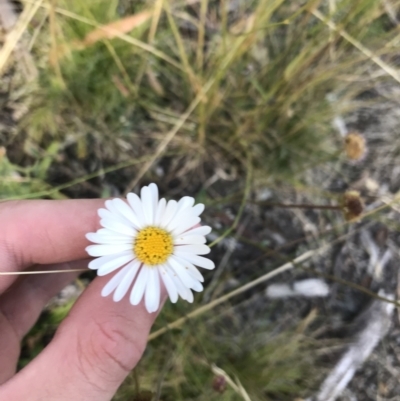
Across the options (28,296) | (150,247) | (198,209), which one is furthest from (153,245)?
(28,296)

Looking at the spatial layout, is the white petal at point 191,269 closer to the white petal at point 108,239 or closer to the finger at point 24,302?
the white petal at point 108,239

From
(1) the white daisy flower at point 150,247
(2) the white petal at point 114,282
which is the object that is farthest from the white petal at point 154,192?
(2) the white petal at point 114,282

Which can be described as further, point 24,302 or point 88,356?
point 24,302

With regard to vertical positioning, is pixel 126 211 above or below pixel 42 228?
above

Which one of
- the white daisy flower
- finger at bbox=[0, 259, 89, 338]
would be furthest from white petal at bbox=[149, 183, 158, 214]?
finger at bbox=[0, 259, 89, 338]

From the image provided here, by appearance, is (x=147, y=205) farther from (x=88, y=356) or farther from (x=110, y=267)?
(x=88, y=356)

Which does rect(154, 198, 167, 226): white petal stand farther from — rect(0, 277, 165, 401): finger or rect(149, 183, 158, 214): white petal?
rect(0, 277, 165, 401): finger
